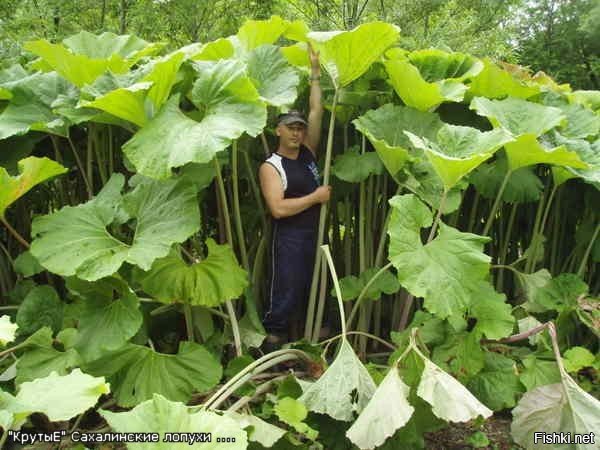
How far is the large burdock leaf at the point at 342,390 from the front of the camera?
2.05 m

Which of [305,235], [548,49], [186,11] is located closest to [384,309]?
[305,235]

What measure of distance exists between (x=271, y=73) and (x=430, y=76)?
2.99ft

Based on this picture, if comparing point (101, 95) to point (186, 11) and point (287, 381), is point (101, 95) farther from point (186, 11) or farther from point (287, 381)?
point (186, 11)

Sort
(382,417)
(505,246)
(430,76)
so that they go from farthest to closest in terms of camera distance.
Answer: (505,246)
(430,76)
(382,417)

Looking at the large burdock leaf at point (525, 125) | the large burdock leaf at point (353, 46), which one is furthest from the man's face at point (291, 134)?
the large burdock leaf at point (525, 125)

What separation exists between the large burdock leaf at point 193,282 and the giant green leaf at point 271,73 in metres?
0.83

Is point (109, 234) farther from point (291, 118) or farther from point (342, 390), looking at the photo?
point (342, 390)

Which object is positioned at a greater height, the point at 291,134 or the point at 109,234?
the point at 291,134

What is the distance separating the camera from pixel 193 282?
7.95 ft

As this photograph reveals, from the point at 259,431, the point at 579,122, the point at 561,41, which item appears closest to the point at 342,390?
the point at 259,431

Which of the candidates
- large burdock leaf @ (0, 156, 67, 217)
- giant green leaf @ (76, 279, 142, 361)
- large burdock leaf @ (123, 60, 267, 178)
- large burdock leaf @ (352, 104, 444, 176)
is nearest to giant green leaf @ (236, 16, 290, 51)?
large burdock leaf @ (123, 60, 267, 178)

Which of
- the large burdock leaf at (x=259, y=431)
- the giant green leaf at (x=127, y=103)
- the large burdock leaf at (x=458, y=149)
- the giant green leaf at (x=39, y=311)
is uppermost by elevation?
the giant green leaf at (x=127, y=103)

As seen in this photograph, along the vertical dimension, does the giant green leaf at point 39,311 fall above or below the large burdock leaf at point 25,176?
below

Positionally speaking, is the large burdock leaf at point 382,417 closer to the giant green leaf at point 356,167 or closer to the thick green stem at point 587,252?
the giant green leaf at point 356,167
